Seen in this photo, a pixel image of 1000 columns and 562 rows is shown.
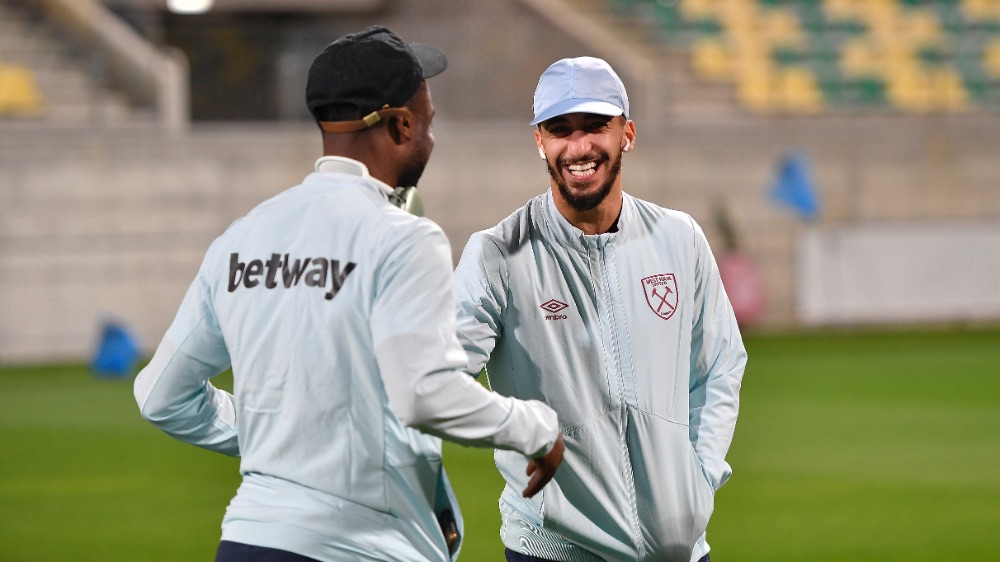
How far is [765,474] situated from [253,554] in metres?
7.30

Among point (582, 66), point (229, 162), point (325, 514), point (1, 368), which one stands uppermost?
point (582, 66)

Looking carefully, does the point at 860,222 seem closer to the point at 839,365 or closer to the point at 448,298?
the point at 839,365

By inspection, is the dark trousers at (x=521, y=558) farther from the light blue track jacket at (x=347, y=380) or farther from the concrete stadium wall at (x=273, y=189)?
the concrete stadium wall at (x=273, y=189)

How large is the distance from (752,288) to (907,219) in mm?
2659

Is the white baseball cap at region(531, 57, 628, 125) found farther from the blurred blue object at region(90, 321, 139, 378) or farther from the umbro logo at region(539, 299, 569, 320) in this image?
the blurred blue object at region(90, 321, 139, 378)

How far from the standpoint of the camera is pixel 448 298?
3.11 metres

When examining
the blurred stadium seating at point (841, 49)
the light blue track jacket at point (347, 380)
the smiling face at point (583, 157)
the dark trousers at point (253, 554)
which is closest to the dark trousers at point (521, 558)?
the light blue track jacket at point (347, 380)

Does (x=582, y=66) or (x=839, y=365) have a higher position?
(x=582, y=66)

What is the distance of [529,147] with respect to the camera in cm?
1991

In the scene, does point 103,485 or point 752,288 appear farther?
point 752,288

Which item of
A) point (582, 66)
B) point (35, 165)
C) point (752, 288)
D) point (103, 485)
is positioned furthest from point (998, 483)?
point (35, 165)

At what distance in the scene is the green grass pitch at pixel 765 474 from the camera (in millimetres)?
8117

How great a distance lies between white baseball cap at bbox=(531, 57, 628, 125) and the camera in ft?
12.8

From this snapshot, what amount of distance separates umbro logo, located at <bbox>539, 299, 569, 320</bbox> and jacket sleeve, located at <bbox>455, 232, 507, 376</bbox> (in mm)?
103
